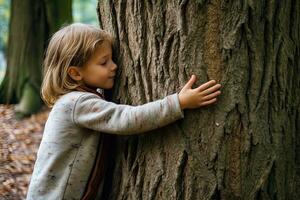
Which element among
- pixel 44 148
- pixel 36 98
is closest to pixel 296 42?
pixel 44 148

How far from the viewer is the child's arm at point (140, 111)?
2.27 meters

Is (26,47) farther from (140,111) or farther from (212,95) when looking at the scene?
(212,95)

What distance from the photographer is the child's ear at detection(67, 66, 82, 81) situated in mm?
2596

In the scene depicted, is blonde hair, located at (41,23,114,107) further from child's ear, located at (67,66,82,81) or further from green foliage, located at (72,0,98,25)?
green foliage, located at (72,0,98,25)

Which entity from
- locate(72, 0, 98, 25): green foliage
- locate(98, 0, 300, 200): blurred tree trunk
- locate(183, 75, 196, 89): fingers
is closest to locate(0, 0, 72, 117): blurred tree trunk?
locate(98, 0, 300, 200): blurred tree trunk

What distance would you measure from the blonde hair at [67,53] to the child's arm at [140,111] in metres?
0.23

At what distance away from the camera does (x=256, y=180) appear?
2348 mm

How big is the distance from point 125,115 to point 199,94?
0.39 meters

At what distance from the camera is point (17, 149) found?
19.8ft

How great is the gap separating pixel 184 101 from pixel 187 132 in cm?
17

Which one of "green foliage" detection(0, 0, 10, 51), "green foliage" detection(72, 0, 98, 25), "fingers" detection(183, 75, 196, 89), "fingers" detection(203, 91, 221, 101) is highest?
"green foliage" detection(72, 0, 98, 25)

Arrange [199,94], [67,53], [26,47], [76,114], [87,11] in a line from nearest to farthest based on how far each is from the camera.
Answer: [199,94] < [76,114] < [67,53] < [26,47] < [87,11]

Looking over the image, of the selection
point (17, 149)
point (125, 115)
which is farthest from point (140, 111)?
point (17, 149)

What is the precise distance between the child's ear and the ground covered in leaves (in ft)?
8.22
